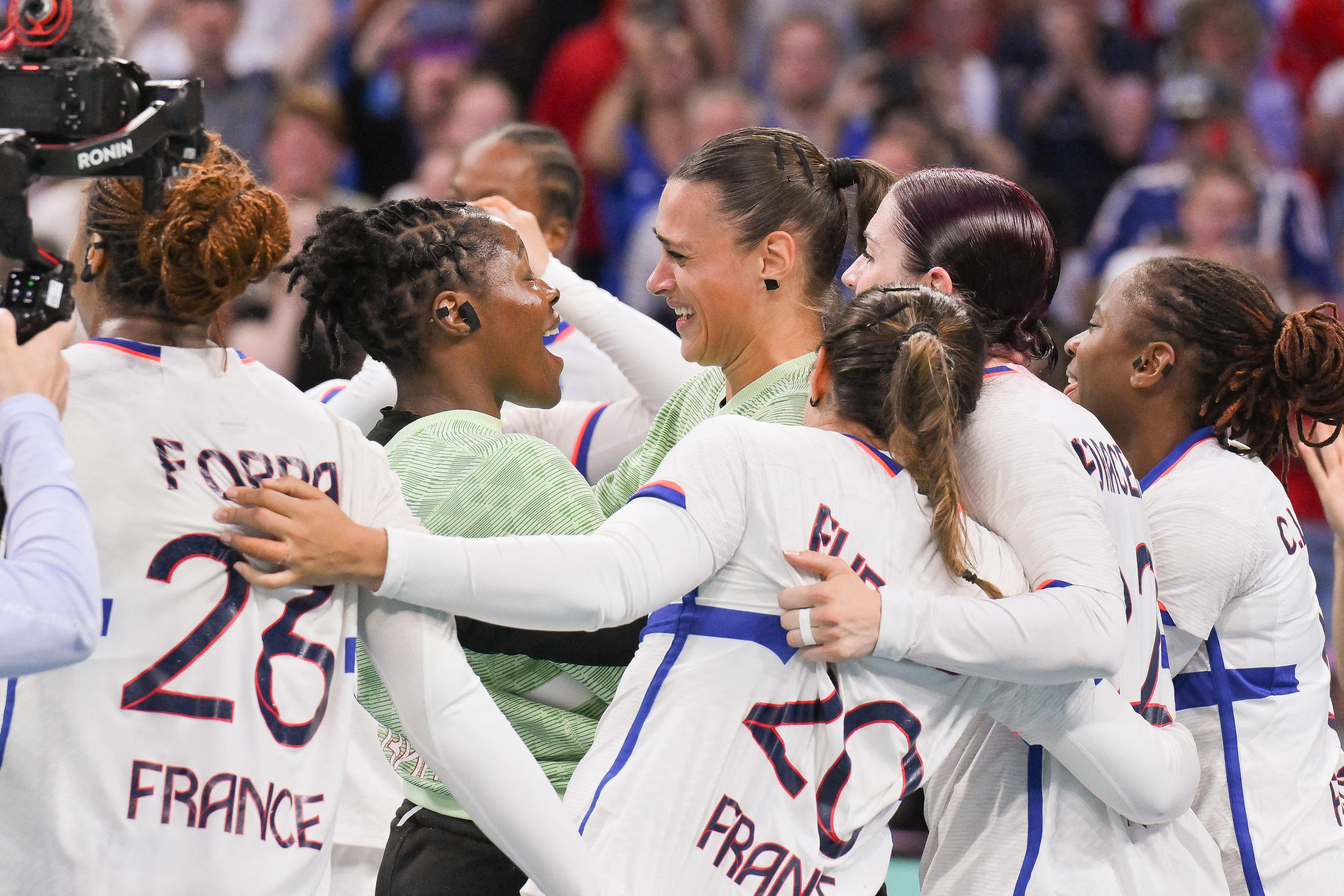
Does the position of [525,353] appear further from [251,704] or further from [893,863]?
[893,863]

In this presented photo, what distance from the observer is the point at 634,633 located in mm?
2377

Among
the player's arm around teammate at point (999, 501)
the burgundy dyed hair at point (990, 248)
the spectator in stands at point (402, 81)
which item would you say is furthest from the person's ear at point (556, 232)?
the spectator in stands at point (402, 81)

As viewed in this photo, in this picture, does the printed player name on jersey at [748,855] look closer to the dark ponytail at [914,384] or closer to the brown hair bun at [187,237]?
the dark ponytail at [914,384]

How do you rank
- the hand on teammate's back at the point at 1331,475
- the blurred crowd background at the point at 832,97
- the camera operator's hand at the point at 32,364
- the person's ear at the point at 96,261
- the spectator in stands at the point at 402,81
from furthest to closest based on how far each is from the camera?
the spectator in stands at the point at 402,81 → the blurred crowd background at the point at 832,97 → the hand on teammate's back at the point at 1331,475 → the person's ear at the point at 96,261 → the camera operator's hand at the point at 32,364

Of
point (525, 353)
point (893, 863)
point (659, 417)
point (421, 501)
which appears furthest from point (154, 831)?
point (893, 863)

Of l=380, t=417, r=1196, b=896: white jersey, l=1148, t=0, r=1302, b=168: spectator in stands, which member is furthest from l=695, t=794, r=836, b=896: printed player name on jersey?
l=1148, t=0, r=1302, b=168: spectator in stands

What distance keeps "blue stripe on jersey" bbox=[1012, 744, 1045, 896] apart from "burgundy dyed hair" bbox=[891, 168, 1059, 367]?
26.0 inches

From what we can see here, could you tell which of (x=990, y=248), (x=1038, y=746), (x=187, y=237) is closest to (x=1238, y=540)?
(x=1038, y=746)

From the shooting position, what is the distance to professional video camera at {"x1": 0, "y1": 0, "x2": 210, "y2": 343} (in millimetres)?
1772

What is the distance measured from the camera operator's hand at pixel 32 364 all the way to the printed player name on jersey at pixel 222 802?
0.46m

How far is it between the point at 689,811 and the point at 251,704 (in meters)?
0.59

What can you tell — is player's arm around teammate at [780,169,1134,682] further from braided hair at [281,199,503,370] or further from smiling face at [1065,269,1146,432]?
braided hair at [281,199,503,370]

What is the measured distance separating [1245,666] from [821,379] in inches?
38.7

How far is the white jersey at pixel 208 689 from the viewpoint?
5.97 feet
